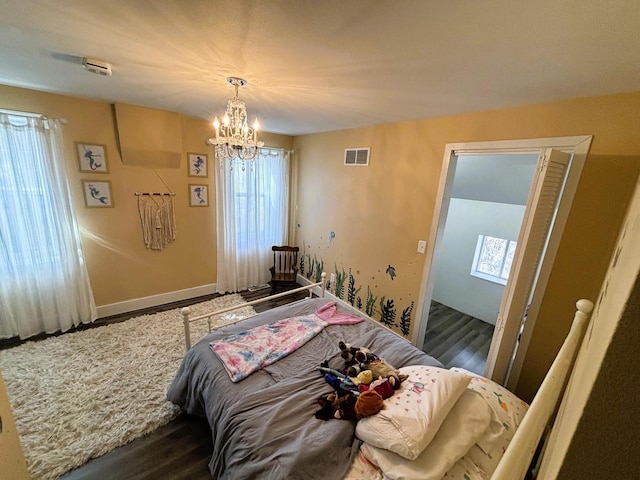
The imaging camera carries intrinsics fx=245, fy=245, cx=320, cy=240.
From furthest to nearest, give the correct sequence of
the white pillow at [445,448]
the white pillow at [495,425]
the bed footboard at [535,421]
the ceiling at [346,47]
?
1. the white pillow at [495,425]
2. the white pillow at [445,448]
3. the ceiling at [346,47]
4. the bed footboard at [535,421]

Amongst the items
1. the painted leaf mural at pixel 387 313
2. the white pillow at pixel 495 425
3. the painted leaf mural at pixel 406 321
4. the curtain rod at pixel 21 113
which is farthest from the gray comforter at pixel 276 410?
the curtain rod at pixel 21 113

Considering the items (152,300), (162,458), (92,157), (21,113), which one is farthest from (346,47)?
(152,300)

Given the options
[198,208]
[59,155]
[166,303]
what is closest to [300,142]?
[198,208]

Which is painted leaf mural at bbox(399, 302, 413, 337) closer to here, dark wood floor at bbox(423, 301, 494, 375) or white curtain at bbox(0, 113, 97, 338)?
dark wood floor at bbox(423, 301, 494, 375)

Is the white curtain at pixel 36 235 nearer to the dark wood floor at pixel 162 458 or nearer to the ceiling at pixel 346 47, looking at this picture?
the ceiling at pixel 346 47

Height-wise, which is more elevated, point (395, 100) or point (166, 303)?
point (395, 100)

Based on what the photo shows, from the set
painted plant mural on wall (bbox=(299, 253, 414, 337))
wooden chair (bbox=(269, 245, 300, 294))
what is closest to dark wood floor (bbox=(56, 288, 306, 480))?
painted plant mural on wall (bbox=(299, 253, 414, 337))

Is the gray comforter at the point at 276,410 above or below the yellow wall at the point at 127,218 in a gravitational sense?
below

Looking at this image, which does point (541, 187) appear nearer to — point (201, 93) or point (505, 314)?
point (505, 314)

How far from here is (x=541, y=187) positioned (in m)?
1.49

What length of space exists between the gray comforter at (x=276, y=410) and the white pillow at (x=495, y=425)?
1.33ft

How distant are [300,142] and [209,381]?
3.59 meters

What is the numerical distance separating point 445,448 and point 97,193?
154 inches

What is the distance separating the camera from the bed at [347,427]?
1.13m
